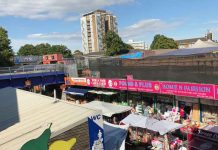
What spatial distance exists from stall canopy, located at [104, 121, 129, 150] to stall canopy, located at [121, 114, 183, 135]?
6.29ft

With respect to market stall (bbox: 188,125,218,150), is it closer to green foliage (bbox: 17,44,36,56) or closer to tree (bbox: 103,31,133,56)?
tree (bbox: 103,31,133,56)

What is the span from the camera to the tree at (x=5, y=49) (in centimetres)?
5814

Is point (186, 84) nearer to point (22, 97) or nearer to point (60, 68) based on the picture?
point (22, 97)

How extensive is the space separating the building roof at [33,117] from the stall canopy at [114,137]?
2.49m

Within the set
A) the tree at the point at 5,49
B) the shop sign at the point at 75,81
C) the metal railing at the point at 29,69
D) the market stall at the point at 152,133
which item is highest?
the tree at the point at 5,49

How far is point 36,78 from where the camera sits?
3650 cm

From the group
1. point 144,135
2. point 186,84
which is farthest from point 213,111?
point 144,135

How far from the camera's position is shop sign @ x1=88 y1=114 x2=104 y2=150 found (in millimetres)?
10586

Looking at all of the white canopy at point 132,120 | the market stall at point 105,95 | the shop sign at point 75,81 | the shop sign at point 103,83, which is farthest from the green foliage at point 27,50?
the white canopy at point 132,120

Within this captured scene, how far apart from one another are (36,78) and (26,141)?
27.9 m

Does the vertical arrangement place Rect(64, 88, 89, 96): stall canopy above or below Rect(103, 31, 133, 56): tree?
below

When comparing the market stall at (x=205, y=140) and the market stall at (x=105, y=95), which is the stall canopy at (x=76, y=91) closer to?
the market stall at (x=105, y=95)

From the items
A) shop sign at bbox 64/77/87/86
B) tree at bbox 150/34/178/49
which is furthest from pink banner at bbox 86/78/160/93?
tree at bbox 150/34/178/49

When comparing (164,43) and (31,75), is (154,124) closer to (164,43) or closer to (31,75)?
(31,75)
